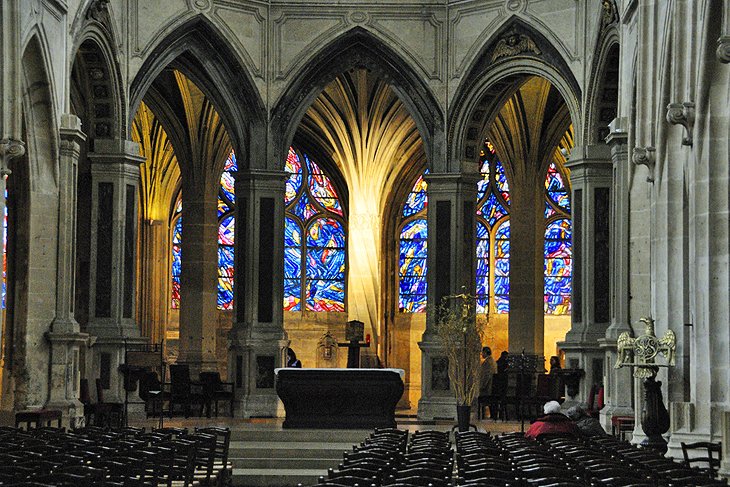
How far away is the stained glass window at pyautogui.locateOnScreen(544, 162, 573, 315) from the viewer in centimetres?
3216

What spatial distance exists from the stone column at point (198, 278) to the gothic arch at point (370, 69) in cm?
418

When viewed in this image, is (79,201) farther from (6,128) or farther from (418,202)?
(418,202)

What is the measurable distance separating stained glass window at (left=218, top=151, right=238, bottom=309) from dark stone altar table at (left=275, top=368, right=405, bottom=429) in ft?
34.4

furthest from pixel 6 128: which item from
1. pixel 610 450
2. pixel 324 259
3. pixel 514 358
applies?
pixel 324 259

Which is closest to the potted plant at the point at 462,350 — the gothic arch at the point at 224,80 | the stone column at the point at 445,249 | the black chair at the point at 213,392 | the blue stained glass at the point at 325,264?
the stone column at the point at 445,249

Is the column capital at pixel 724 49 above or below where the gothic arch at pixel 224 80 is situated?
below

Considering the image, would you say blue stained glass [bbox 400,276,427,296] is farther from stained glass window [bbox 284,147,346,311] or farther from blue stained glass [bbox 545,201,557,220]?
blue stained glass [bbox 545,201,557,220]

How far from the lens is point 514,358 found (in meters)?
28.4

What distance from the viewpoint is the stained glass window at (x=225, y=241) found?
32125 millimetres

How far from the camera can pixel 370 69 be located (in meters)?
26.3

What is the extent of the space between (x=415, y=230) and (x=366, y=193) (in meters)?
2.08

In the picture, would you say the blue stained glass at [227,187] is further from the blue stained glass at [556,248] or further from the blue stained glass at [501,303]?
the blue stained glass at [556,248]

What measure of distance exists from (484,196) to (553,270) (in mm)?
2305

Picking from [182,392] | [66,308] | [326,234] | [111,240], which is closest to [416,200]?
[326,234]
